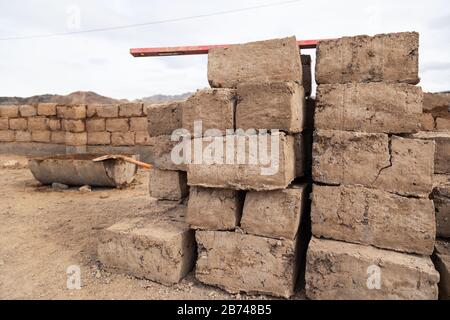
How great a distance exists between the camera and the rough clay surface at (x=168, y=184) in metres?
3.97

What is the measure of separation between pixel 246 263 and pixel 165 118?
1.97m

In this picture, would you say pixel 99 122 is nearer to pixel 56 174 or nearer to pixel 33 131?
pixel 33 131

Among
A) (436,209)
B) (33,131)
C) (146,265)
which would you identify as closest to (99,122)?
(33,131)

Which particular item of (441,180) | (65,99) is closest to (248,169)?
(441,180)

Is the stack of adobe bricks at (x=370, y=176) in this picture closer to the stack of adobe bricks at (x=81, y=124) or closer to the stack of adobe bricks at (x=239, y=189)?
the stack of adobe bricks at (x=239, y=189)

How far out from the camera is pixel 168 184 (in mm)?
4016

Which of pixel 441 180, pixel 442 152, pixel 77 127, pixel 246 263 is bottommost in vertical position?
pixel 246 263

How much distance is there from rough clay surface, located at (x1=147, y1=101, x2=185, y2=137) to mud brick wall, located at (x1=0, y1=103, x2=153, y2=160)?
6.12 m

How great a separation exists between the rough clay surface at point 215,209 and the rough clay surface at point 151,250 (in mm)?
261

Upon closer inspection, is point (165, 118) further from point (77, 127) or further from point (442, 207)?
point (77, 127)

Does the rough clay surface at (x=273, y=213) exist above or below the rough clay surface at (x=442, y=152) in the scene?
below

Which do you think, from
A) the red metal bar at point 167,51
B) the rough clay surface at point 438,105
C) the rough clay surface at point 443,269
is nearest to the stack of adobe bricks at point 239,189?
the rough clay surface at point 443,269

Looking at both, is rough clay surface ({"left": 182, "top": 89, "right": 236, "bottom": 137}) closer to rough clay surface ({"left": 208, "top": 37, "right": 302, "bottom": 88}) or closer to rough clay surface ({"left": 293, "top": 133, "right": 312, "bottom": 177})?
rough clay surface ({"left": 208, "top": 37, "right": 302, "bottom": 88})
